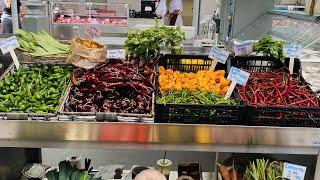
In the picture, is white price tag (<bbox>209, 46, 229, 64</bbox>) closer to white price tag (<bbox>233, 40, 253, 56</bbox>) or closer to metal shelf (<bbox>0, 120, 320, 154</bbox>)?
white price tag (<bbox>233, 40, 253, 56</bbox>)

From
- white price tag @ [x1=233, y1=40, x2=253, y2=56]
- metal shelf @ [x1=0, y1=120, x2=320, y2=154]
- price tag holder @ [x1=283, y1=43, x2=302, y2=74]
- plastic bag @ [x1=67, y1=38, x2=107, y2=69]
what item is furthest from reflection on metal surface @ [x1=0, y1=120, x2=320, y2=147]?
white price tag @ [x1=233, y1=40, x2=253, y2=56]

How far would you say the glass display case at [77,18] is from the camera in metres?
4.79

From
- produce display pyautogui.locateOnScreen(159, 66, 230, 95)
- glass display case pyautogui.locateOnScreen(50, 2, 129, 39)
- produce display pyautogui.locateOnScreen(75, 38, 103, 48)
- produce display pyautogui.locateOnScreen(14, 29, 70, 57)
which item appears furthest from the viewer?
glass display case pyautogui.locateOnScreen(50, 2, 129, 39)

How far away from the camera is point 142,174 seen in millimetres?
2008

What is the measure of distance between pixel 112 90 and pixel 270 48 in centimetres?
106

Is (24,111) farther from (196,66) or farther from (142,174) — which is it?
(196,66)

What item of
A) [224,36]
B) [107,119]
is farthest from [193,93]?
[224,36]

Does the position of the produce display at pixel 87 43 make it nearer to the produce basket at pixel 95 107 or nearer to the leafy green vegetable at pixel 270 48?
the produce basket at pixel 95 107

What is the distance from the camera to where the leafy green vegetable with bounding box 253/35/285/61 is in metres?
2.23

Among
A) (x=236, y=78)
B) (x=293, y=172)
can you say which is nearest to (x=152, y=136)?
(x=236, y=78)

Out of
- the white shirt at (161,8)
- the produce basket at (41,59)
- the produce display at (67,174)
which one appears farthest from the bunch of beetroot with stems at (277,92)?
the white shirt at (161,8)

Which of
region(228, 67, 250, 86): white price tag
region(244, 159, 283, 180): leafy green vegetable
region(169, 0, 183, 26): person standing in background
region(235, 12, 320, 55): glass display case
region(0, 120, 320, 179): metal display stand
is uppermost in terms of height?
region(169, 0, 183, 26): person standing in background

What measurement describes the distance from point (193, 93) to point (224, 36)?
4.54m

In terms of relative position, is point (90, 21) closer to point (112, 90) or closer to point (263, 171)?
point (112, 90)
